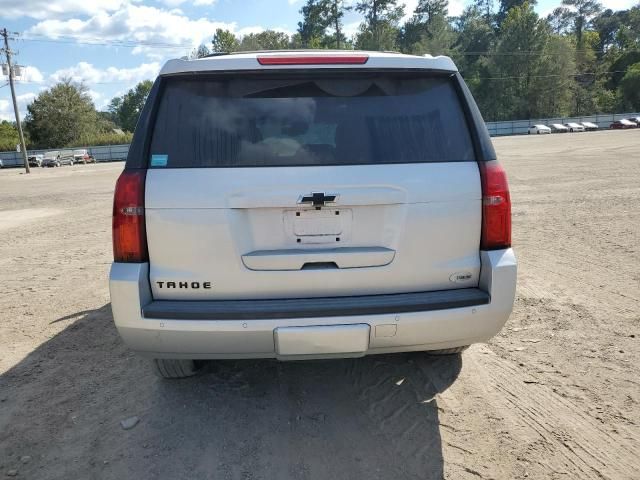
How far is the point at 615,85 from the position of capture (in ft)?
285

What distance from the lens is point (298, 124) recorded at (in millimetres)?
2758

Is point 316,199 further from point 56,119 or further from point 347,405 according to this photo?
point 56,119

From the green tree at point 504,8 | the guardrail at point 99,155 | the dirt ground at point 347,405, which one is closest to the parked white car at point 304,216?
the dirt ground at point 347,405

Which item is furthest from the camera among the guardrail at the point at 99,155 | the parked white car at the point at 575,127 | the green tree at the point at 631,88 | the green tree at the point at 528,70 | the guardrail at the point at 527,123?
the green tree at the point at 631,88

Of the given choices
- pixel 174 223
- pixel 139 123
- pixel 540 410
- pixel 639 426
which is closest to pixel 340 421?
pixel 540 410

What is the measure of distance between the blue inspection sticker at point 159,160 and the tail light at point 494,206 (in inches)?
68.2

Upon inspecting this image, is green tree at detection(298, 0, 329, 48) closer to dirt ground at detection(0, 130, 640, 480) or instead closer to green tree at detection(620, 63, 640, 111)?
green tree at detection(620, 63, 640, 111)

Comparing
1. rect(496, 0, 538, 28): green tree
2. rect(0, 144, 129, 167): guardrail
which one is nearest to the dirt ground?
rect(0, 144, 129, 167): guardrail

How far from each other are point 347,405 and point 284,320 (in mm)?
971

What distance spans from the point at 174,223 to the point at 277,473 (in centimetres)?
141

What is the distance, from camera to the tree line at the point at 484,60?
73.8 meters

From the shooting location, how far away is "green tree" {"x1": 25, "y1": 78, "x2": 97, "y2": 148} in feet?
238

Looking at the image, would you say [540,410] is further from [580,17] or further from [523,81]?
[580,17]

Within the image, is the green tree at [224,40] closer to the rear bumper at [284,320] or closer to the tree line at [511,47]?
the tree line at [511,47]
